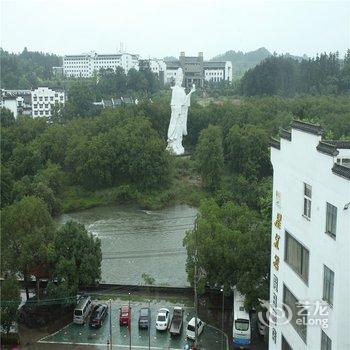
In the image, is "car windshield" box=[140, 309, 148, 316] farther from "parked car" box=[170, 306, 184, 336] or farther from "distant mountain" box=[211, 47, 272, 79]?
"distant mountain" box=[211, 47, 272, 79]

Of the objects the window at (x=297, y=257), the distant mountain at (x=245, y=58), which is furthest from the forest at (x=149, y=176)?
the distant mountain at (x=245, y=58)

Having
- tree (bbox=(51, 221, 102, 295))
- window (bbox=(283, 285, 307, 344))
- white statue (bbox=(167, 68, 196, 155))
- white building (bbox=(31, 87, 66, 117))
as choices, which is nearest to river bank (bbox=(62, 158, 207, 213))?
white statue (bbox=(167, 68, 196, 155))

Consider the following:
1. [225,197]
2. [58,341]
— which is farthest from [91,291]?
[225,197]

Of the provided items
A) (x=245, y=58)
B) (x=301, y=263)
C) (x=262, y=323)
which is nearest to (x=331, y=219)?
(x=301, y=263)

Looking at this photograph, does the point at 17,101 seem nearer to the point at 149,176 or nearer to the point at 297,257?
the point at 149,176

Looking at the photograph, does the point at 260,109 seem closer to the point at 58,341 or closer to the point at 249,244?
the point at 249,244
